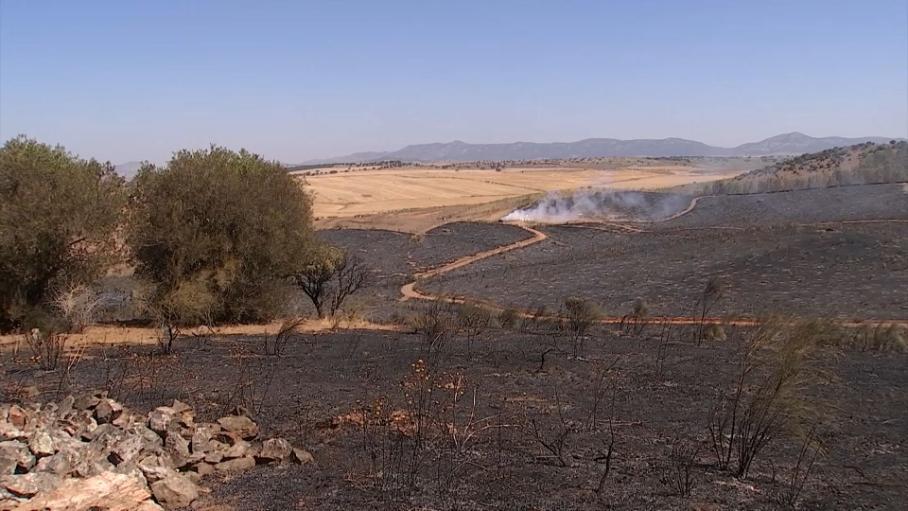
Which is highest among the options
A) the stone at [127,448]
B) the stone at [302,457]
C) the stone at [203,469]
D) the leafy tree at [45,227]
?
the leafy tree at [45,227]

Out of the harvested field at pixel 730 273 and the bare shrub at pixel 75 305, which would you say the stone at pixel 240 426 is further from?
the harvested field at pixel 730 273

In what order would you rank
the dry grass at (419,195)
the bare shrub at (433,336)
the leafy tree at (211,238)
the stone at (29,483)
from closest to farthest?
1. the stone at (29,483)
2. the bare shrub at (433,336)
3. the leafy tree at (211,238)
4. the dry grass at (419,195)

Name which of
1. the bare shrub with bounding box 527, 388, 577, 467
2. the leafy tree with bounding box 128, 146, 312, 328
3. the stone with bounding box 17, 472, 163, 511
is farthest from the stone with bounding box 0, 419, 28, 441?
the leafy tree with bounding box 128, 146, 312, 328

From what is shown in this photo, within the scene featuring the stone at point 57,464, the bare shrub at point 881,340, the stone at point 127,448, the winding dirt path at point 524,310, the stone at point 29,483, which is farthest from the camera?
the winding dirt path at point 524,310

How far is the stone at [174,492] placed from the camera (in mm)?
6586

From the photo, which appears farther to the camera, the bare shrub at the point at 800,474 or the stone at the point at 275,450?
the stone at the point at 275,450

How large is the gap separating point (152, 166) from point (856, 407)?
66.2 feet

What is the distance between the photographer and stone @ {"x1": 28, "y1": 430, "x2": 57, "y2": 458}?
671cm

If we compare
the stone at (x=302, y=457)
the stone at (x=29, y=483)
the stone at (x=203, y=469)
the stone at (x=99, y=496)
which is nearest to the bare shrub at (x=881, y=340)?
the stone at (x=302, y=457)

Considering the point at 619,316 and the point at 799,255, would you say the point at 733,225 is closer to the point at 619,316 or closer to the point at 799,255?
the point at 799,255

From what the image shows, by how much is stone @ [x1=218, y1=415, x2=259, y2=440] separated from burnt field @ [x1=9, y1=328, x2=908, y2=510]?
586 mm

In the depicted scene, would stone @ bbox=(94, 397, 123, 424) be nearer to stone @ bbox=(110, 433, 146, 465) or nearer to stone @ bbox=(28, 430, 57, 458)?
stone @ bbox=(110, 433, 146, 465)

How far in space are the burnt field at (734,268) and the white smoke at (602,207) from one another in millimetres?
14686

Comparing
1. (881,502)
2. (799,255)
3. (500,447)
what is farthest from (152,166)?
(799,255)
